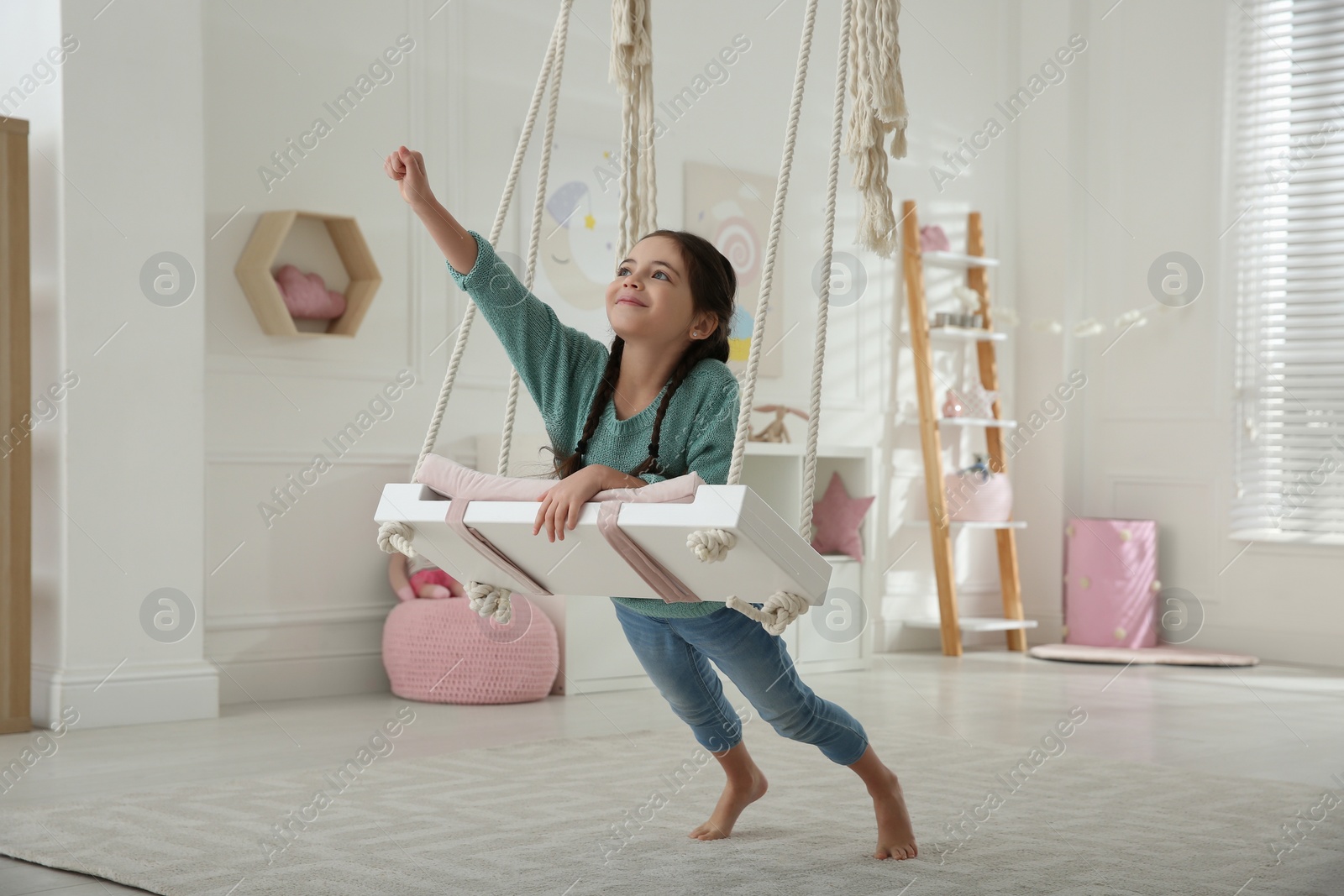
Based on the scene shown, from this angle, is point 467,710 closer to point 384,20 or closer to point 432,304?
point 432,304

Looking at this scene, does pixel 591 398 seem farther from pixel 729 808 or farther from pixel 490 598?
pixel 729 808

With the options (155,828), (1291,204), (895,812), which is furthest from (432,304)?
(1291,204)

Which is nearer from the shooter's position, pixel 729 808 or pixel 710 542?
pixel 710 542

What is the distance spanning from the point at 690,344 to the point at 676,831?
2.60ft

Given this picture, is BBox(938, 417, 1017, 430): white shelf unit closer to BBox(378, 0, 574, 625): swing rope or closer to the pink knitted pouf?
Answer: the pink knitted pouf

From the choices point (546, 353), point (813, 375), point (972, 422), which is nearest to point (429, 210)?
point (546, 353)

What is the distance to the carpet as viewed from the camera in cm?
454

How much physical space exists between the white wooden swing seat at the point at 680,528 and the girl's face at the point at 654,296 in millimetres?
143

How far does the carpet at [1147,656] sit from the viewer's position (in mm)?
4535

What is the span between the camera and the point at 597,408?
1852 mm

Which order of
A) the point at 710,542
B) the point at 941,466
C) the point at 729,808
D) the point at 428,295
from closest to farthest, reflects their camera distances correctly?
the point at 710,542, the point at 729,808, the point at 428,295, the point at 941,466

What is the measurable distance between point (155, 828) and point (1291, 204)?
14.1 feet

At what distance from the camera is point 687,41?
177 inches

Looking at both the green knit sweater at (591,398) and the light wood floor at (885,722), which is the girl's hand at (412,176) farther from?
the light wood floor at (885,722)
